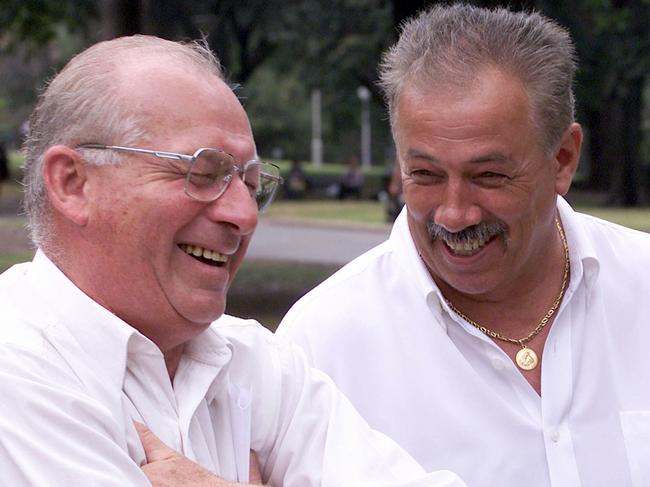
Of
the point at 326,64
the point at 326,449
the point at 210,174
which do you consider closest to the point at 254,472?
the point at 326,449

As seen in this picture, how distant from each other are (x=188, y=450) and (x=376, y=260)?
4.42ft

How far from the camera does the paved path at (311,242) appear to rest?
65.3 ft

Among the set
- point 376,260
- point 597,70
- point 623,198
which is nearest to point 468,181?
point 376,260

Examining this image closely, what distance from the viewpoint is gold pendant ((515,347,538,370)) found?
11.9 ft

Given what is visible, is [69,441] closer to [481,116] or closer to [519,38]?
[481,116]

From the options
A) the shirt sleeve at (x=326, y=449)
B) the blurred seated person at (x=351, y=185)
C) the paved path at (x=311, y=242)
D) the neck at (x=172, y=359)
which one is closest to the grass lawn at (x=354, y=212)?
the paved path at (x=311, y=242)

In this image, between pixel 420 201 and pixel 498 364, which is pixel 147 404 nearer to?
pixel 420 201

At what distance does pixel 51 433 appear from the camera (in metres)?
Result: 2.32

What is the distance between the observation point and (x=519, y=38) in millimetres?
3633

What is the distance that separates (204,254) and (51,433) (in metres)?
0.49

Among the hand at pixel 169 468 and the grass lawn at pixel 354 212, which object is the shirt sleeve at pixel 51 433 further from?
the grass lawn at pixel 354 212

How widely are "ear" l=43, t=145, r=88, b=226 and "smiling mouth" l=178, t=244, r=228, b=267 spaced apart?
22cm

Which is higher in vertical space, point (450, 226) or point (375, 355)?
point (450, 226)

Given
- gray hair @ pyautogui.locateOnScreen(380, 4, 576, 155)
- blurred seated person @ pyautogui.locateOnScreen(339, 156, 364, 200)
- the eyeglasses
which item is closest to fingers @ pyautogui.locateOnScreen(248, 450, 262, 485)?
the eyeglasses
